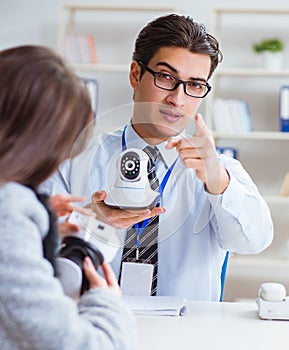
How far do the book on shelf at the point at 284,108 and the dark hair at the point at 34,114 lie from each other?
310 cm

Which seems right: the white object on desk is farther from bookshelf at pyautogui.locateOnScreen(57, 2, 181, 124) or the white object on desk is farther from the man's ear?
bookshelf at pyautogui.locateOnScreen(57, 2, 181, 124)

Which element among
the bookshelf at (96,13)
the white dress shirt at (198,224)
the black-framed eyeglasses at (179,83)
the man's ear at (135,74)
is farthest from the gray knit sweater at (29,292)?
the bookshelf at (96,13)

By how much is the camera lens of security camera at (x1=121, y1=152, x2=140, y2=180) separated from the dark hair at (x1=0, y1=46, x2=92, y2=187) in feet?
1.47

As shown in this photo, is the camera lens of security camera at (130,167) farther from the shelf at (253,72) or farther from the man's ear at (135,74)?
the shelf at (253,72)

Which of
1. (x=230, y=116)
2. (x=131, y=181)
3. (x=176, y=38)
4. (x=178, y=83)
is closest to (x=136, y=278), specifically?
(x=131, y=181)

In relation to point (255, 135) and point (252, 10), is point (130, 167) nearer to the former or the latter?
point (255, 135)

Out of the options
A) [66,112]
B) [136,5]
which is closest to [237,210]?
[66,112]

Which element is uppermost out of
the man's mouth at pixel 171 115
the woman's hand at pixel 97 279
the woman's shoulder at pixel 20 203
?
the woman's shoulder at pixel 20 203

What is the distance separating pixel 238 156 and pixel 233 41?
701 millimetres

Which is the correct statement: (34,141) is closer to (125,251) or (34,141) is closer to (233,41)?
(125,251)

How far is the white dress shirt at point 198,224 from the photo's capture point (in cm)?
149

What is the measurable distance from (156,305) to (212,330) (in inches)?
8.1

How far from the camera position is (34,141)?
857 mm

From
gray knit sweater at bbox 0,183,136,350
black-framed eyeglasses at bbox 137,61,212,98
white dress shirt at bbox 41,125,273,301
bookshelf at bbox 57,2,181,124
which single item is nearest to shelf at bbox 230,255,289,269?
bookshelf at bbox 57,2,181,124
